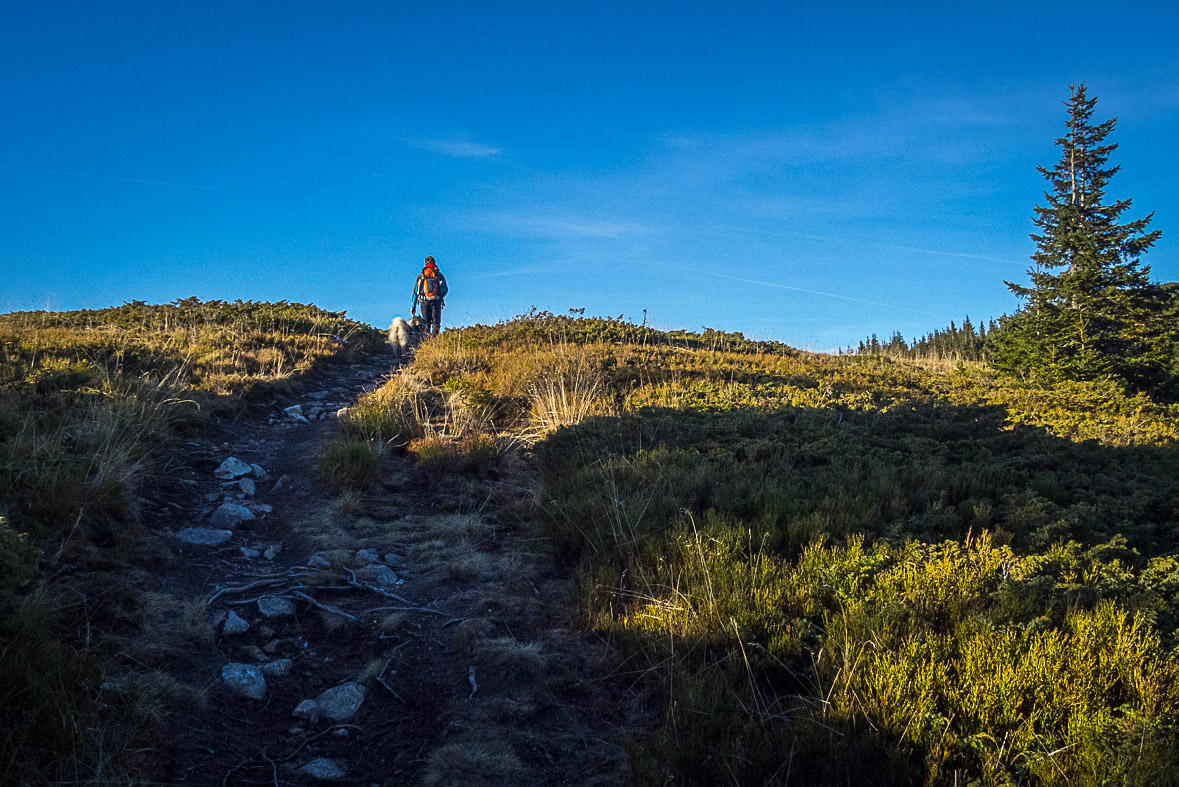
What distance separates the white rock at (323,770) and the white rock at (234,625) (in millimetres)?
1362

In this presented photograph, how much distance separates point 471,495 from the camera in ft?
22.3

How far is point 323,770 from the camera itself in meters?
2.90

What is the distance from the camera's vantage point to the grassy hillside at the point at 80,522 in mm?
2547

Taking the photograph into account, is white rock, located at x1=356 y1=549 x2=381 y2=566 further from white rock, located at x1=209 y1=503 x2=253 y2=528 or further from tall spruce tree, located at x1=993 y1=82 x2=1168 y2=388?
tall spruce tree, located at x1=993 y1=82 x2=1168 y2=388

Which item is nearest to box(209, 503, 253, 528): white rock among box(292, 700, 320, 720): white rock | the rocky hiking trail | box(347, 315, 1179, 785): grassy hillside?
the rocky hiking trail

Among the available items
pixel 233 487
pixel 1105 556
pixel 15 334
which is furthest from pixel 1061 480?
pixel 15 334

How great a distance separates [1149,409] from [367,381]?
15.3 meters

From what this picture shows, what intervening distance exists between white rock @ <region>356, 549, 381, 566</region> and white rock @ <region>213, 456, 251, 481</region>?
2.44 meters

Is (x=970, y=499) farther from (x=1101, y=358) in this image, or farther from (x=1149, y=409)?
(x=1101, y=358)

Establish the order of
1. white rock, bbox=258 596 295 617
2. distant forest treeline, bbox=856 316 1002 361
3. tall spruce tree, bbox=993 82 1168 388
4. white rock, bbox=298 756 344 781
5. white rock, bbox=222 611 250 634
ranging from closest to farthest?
white rock, bbox=298 756 344 781 < white rock, bbox=222 611 250 634 < white rock, bbox=258 596 295 617 < tall spruce tree, bbox=993 82 1168 388 < distant forest treeline, bbox=856 316 1002 361

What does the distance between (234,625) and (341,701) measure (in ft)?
3.66

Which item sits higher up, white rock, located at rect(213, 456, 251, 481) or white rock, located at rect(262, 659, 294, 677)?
white rock, located at rect(213, 456, 251, 481)

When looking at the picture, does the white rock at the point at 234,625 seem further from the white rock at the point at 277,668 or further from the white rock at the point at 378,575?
the white rock at the point at 378,575

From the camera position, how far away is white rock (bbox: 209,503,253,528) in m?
5.58
